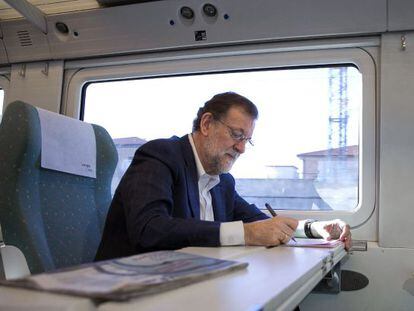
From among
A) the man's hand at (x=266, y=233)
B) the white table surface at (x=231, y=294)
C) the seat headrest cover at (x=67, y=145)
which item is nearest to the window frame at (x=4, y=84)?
the seat headrest cover at (x=67, y=145)

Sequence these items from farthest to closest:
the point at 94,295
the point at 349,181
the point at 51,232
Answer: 1. the point at 349,181
2. the point at 51,232
3. the point at 94,295

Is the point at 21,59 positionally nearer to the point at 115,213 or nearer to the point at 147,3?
the point at 147,3

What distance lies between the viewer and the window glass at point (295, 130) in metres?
2.15

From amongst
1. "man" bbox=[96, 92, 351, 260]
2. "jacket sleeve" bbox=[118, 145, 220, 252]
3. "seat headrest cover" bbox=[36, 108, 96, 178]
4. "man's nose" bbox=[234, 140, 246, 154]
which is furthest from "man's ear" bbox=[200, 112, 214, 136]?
"seat headrest cover" bbox=[36, 108, 96, 178]

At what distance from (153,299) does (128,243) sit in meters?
0.98

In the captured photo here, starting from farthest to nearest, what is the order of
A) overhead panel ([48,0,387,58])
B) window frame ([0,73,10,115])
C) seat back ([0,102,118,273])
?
window frame ([0,73,10,115]), overhead panel ([48,0,387,58]), seat back ([0,102,118,273])

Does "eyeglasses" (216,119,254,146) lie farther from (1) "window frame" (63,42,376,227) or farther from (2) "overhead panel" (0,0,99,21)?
(2) "overhead panel" (0,0,99,21)

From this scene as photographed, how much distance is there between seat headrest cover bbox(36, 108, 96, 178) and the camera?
1.65 metres

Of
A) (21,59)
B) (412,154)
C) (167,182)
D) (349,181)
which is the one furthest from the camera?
(21,59)

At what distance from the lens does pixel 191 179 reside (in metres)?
1.63

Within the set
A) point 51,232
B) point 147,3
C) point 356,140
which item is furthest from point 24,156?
point 356,140

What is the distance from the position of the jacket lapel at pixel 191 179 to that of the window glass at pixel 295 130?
0.65 m

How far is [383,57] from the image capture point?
2029 mm

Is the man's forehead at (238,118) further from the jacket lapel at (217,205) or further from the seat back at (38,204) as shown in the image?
the seat back at (38,204)
